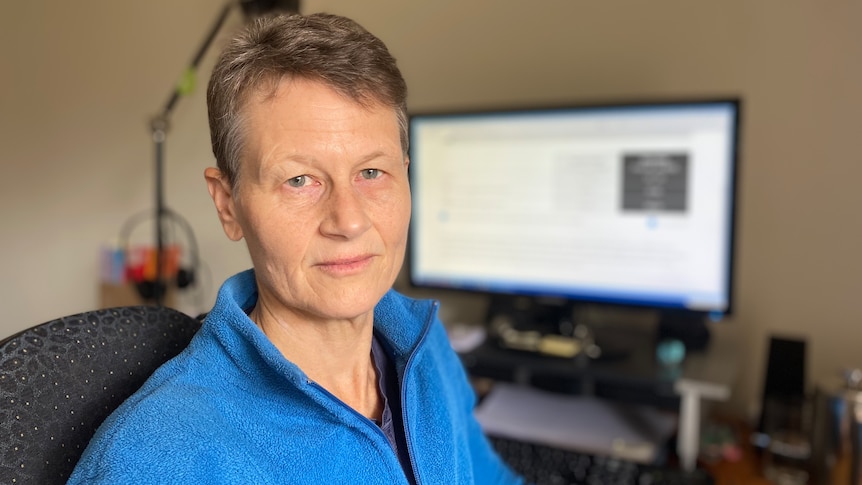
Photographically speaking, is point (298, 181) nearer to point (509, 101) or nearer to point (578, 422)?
point (578, 422)

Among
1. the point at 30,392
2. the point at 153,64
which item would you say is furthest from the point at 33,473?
the point at 153,64

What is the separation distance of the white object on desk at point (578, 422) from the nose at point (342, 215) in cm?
72

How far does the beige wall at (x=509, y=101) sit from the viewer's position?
4.34 feet

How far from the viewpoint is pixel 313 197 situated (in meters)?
0.68

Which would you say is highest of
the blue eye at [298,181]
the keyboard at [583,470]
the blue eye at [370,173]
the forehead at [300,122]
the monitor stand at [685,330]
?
the forehead at [300,122]

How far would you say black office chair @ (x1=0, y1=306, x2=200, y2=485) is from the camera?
1.89ft

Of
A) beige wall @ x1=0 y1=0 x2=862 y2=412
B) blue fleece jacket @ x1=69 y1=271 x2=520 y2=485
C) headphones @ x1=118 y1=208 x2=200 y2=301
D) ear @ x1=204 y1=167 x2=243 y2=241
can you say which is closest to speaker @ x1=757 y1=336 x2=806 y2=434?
beige wall @ x1=0 y1=0 x2=862 y2=412

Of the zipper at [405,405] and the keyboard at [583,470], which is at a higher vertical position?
the zipper at [405,405]

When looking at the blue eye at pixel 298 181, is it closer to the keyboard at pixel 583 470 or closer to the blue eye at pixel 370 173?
the blue eye at pixel 370 173

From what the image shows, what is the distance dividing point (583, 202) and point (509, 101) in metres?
0.39

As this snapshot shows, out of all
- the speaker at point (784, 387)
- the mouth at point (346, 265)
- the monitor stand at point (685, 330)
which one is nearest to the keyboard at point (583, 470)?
the speaker at point (784, 387)

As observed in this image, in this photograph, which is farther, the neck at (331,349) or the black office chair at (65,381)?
the neck at (331,349)

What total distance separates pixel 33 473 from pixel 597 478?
780mm

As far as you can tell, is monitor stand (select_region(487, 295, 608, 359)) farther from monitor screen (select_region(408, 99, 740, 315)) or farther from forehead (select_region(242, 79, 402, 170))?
forehead (select_region(242, 79, 402, 170))
